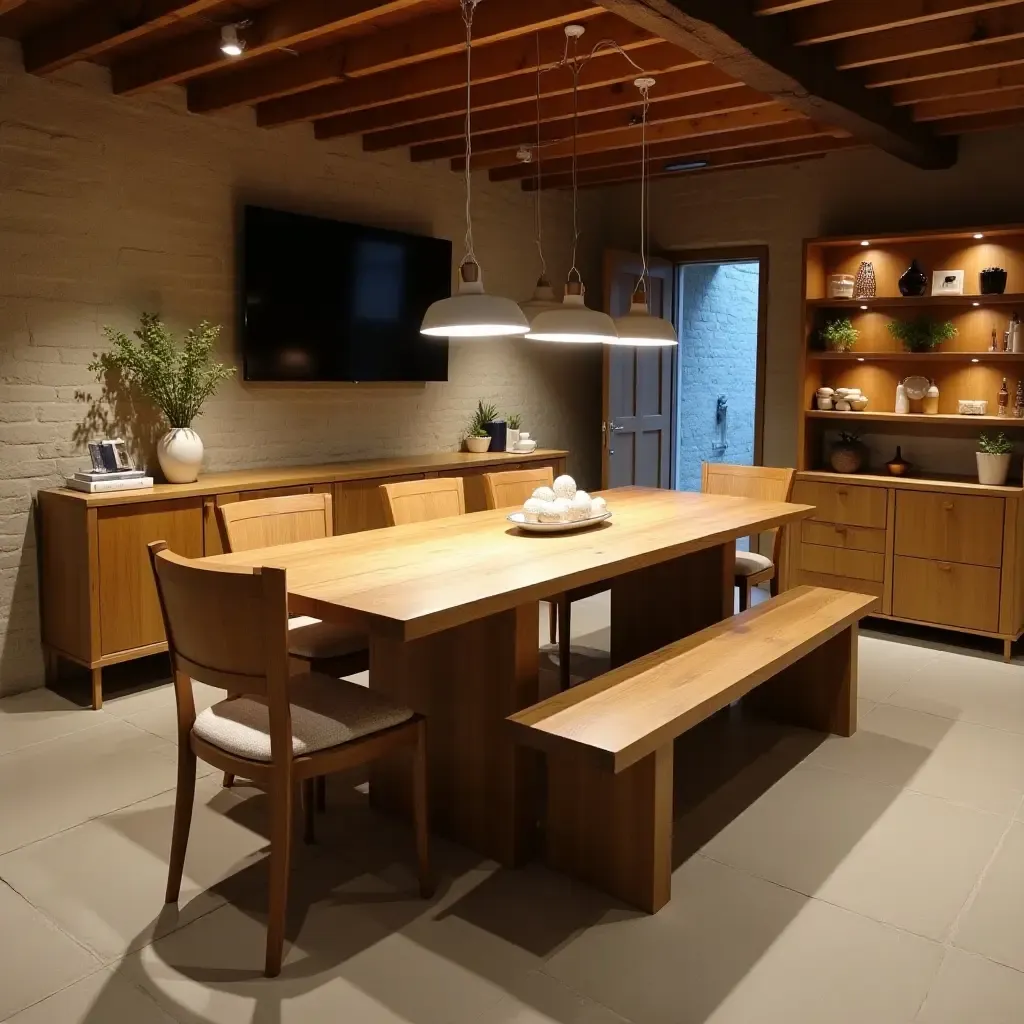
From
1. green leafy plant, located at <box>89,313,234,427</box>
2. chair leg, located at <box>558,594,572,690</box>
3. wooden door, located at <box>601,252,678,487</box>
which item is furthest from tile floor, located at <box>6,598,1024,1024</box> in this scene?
wooden door, located at <box>601,252,678,487</box>

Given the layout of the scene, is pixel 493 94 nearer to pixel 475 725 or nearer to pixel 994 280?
pixel 994 280

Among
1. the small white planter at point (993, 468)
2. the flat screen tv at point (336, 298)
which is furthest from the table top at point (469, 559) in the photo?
the flat screen tv at point (336, 298)

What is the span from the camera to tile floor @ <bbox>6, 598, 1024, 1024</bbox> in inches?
83.4

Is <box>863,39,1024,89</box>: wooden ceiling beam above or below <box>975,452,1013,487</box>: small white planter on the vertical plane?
above

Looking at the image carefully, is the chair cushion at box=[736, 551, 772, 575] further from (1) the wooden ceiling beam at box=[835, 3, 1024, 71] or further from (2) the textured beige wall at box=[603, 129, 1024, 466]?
(1) the wooden ceiling beam at box=[835, 3, 1024, 71]

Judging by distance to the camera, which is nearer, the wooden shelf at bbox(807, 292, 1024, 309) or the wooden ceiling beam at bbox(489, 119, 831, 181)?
the wooden shelf at bbox(807, 292, 1024, 309)

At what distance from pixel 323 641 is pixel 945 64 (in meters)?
3.23

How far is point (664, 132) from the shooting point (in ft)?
16.2

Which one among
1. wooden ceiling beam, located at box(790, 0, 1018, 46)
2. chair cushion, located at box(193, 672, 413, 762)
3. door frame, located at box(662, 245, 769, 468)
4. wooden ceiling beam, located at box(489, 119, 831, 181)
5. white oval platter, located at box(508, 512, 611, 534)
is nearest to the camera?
chair cushion, located at box(193, 672, 413, 762)

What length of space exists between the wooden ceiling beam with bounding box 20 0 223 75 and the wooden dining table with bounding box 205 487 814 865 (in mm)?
1878

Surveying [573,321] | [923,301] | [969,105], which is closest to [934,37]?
[969,105]

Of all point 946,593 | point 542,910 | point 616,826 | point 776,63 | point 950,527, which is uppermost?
point 776,63

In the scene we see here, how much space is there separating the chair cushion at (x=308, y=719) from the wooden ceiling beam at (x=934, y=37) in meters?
2.96

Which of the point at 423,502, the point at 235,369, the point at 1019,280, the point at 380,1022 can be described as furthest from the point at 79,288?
the point at 1019,280
